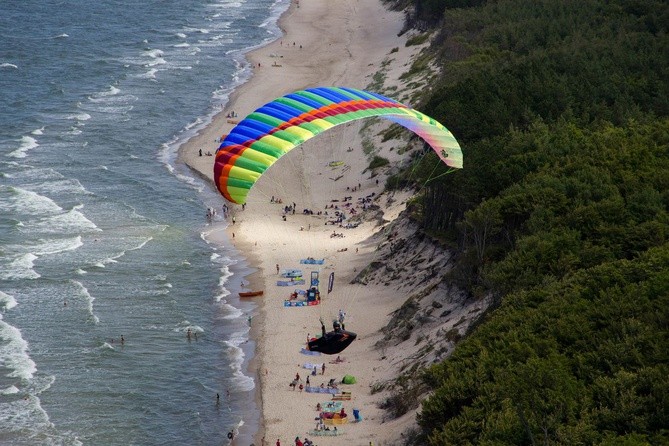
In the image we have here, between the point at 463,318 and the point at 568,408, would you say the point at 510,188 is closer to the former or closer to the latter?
the point at 463,318

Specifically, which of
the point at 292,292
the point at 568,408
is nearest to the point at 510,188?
the point at 292,292

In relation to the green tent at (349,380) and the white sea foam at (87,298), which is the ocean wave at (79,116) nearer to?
the white sea foam at (87,298)

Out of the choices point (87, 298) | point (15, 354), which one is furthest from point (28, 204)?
point (15, 354)

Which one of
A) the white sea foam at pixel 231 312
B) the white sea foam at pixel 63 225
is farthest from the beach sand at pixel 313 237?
the white sea foam at pixel 63 225

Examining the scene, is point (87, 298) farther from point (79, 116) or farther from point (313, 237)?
point (79, 116)

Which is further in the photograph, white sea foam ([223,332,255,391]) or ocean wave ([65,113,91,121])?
ocean wave ([65,113,91,121])

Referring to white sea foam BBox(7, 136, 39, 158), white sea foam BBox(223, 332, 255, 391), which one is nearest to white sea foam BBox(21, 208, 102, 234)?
white sea foam BBox(7, 136, 39, 158)

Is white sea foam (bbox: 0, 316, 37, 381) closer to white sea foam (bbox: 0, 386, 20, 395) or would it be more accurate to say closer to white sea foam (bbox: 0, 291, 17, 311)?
white sea foam (bbox: 0, 386, 20, 395)
